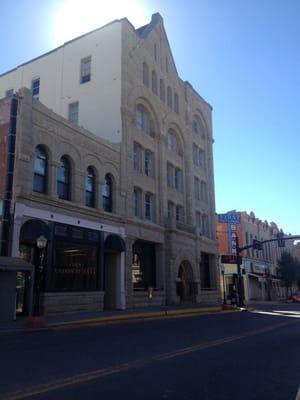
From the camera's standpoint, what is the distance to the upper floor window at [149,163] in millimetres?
33425

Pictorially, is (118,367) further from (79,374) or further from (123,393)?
(123,393)

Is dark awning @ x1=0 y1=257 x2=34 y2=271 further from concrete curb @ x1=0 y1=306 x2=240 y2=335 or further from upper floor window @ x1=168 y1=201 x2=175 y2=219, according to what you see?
upper floor window @ x1=168 y1=201 x2=175 y2=219

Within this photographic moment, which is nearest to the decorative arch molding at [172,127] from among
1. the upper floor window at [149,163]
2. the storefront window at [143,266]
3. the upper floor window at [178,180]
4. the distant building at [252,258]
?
the upper floor window at [178,180]

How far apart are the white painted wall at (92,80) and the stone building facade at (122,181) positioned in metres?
0.10

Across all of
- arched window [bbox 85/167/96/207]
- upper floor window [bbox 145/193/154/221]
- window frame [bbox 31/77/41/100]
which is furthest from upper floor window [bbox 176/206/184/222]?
window frame [bbox 31/77/41/100]

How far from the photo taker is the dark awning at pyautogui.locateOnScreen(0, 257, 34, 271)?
17359mm

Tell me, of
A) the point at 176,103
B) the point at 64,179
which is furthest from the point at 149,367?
the point at 176,103

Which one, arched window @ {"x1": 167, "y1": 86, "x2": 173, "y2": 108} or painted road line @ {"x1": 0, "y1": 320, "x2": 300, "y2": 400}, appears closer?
painted road line @ {"x1": 0, "y1": 320, "x2": 300, "y2": 400}

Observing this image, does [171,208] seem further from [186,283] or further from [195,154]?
[195,154]

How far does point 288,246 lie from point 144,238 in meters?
56.9

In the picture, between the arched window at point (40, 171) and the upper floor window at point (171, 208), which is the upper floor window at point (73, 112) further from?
the arched window at point (40, 171)

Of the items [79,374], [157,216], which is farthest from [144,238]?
[79,374]

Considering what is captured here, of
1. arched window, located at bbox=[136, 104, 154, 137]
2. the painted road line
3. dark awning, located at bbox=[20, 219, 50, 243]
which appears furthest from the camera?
arched window, located at bbox=[136, 104, 154, 137]

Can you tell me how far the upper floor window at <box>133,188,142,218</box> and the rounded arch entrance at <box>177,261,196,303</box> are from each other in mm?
7536
